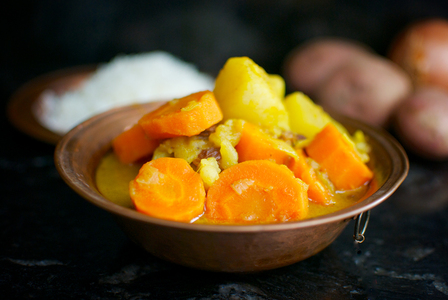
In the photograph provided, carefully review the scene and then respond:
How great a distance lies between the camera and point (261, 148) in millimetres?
1255

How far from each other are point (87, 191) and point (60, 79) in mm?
2173

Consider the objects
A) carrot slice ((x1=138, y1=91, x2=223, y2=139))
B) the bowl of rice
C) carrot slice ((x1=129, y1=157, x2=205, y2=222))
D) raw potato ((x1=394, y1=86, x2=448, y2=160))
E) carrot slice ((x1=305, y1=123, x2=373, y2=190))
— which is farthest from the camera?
the bowl of rice

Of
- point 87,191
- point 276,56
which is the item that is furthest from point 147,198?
point 276,56

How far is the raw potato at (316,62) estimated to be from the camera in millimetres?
2918

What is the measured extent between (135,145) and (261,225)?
2.25ft

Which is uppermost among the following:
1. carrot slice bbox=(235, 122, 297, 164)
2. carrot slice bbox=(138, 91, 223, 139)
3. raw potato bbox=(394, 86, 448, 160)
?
carrot slice bbox=(138, 91, 223, 139)

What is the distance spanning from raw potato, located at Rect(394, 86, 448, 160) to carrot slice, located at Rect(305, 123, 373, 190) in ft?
4.11

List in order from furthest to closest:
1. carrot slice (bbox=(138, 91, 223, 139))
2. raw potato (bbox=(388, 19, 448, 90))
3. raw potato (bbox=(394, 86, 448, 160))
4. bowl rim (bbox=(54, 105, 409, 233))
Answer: raw potato (bbox=(388, 19, 448, 90))
raw potato (bbox=(394, 86, 448, 160))
carrot slice (bbox=(138, 91, 223, 139))
bowl rim (bbox=(54, 105, 409, 233))

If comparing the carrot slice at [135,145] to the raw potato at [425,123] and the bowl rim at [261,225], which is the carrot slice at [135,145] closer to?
the bowl rim at [261,225]

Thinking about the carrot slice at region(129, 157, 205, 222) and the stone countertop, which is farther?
the stone countertop

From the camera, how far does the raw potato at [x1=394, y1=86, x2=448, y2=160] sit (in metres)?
2.33

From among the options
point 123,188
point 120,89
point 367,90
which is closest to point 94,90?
point 120,89

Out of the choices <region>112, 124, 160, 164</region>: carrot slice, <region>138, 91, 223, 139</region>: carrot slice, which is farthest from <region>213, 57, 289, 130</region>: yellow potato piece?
<region>112, 124, 160, 164</region>: carrot slice

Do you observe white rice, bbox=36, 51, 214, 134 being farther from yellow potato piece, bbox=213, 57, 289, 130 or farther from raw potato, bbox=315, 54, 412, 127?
yellow potato piece, bbox=213, 57, 289, 130
